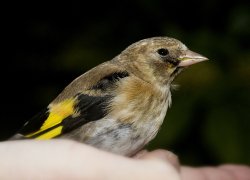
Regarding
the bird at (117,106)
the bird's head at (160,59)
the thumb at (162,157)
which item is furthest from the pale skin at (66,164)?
the bird's head at (160,59)

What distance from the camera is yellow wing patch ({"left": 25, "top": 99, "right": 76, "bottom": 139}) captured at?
5.94 ft

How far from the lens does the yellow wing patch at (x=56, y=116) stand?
1.81 metres

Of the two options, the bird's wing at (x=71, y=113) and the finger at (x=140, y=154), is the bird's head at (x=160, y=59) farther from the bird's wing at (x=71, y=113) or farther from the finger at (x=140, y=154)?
the finger at (x=140, y=154)

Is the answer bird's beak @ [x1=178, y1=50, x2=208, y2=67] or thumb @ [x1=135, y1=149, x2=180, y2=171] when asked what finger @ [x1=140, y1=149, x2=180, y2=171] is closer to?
thumb @ [x1=135, y1=149, x2=180, y2=171]

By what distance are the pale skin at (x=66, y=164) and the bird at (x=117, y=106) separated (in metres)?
0.31

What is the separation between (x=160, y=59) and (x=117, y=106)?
0.34 meters

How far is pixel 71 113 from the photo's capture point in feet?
6.11

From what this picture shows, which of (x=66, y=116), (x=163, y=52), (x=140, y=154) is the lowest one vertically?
(x=140, y=154)

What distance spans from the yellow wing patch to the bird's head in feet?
1.04

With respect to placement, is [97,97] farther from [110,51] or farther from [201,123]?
[110,51]

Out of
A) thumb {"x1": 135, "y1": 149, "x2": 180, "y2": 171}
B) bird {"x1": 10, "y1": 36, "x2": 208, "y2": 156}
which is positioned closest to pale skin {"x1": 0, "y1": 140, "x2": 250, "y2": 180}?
thumb {"x1": 135, "y1": 149, "x2": 180, "y2": 171}

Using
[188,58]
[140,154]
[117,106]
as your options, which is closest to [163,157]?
[140,154]

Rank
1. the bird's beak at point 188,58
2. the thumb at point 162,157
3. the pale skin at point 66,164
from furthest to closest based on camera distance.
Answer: the bird's beak at point 188,58
the thumb at point 162,157
the pale skin at point 66,164

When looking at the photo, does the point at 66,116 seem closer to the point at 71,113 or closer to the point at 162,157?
the point at 71,113
